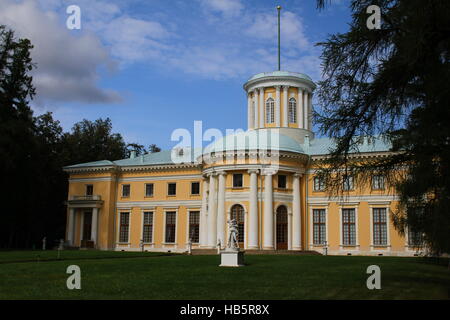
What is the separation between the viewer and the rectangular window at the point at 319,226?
41875mm

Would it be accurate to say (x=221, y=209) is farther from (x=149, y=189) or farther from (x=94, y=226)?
(x=94, y=226)

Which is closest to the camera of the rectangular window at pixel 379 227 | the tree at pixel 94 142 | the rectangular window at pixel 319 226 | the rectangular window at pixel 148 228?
the rectangular window at pixel 379 227

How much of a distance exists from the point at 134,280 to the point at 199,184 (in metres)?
31.1

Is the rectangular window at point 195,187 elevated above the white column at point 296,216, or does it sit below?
above

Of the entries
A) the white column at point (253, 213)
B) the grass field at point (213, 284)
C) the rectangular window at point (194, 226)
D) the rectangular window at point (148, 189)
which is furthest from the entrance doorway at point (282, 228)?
the grass field at point (213, 284)

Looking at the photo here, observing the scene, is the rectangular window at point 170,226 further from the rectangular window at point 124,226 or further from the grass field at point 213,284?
the grass field at point 213,284

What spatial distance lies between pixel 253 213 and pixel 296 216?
12.8 ft

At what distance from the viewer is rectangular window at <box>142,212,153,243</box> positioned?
47594mm

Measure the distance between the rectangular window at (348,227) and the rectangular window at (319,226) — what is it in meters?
1.56

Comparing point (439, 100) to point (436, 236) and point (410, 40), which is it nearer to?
point (410, 40)

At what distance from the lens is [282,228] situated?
133 feet

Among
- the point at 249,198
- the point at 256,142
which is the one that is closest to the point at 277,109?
the point at 256,142

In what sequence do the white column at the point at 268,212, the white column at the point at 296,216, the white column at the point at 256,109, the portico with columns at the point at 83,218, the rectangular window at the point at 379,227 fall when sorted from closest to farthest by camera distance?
1. the white column at the point at 268,212
2. the white column at the point at 296,216
3. the rectangular window at the point at 379,227
4. the white column at the point at 256,109
5. the portico with columns at the point at 83,218
